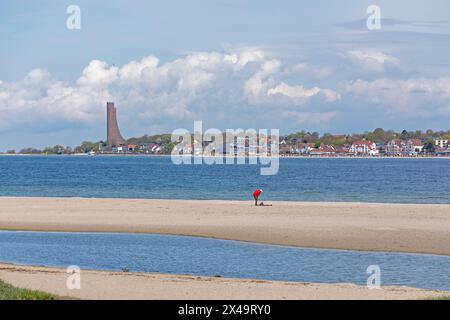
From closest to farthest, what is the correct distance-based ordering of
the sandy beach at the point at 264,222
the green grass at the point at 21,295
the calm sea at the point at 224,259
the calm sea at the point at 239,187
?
the green grass at the point at 21,295
the calm sea at the point at 224,259
the sandy beach at the point at 264,222
the calm sea at the point at 239,187

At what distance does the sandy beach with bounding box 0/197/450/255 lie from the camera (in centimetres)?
2664

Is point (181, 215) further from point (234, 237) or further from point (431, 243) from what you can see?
point (431, 243)

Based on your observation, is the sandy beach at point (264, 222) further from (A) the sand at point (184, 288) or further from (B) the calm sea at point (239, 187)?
(B) the calm sea at point (239, 187)

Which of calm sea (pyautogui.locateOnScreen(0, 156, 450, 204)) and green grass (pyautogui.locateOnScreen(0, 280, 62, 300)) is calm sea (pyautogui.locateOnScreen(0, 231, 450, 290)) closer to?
green grass (pyautogui.locateOnScreen(0, 280, 62, 300))

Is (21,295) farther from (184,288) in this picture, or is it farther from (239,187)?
Result: (239,187)

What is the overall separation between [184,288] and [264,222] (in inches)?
609

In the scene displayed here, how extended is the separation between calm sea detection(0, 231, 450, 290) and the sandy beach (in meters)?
1.67

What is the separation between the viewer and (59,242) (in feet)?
88.5

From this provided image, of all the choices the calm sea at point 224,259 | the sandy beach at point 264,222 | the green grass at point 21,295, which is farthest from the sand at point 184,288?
the sandy beach at point 264,222

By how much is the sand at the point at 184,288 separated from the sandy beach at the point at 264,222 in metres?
8.09

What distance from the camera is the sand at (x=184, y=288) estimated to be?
15586mm

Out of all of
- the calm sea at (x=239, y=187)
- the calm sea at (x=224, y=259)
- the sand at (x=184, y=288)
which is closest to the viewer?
the sand at (x=184, y=288)
